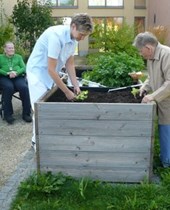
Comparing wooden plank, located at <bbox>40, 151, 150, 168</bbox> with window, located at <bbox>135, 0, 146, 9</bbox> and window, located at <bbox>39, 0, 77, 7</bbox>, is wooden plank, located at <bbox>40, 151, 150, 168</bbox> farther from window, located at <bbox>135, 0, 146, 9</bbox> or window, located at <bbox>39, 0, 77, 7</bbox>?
window, located at <bbox>135, 0, 146, 9</bbox>

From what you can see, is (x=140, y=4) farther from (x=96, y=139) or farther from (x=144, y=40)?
(x=96, y=139)

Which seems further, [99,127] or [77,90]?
[77,90]

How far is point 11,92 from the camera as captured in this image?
21.5 feet

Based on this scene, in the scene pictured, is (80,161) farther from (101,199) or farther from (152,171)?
(152,171)

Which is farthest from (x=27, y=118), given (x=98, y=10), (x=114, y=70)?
(x=98, y=10)

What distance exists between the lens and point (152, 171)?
4.12 metres

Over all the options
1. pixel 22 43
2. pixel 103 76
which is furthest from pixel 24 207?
pixel 22 43

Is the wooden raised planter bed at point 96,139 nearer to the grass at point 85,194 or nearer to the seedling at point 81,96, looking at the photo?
the grass at point 85,194

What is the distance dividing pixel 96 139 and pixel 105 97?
0.89 meters

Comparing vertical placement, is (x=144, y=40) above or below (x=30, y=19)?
below

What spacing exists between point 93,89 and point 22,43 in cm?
1099

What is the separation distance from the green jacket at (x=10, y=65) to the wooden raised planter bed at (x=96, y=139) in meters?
3.03

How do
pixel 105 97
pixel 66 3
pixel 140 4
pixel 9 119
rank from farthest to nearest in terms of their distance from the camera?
pixel 140 4
pixel 66 3
pixel 9 119
pixel 105 97

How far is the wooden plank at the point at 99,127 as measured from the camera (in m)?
3.86
